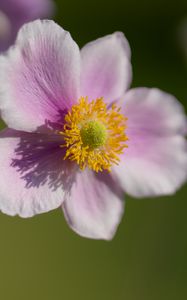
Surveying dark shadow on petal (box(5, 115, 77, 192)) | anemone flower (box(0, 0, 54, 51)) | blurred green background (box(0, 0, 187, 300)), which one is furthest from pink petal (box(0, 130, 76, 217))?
blurred green background (box(0, 0, 187, 300))

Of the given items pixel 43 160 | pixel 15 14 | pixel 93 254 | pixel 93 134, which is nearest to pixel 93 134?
pixel 93 134

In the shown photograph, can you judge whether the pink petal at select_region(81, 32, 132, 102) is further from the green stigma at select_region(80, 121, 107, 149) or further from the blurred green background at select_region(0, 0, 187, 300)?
the blurred green background at select_region(0, 0, 187, 300)

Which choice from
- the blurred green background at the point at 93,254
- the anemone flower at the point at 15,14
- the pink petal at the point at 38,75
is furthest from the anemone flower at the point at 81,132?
the blurred green background at the point at 93,254

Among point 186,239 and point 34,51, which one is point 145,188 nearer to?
point 34,51

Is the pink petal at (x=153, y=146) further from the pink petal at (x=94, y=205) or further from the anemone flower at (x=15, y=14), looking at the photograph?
the anemone flower at (x=15, y=14)

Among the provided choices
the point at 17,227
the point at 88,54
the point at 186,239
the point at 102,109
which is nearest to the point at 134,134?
the point at 102,109

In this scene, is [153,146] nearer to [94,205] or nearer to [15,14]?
[94,205]
